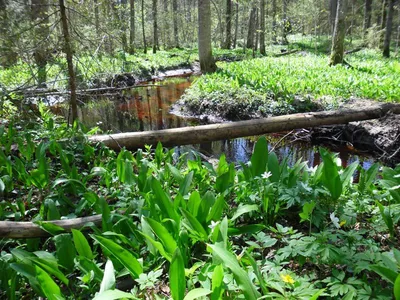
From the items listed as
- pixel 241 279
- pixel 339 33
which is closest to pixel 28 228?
pixel 241 279

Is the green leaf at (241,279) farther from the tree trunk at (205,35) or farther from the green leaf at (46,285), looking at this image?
the tree trunk at (205,35)

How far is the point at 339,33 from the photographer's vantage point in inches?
456

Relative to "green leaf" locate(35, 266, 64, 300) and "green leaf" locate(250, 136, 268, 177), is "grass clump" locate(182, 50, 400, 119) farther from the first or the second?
"green leaf" locate(35, 266, 64, 300)

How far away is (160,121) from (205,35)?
468cm

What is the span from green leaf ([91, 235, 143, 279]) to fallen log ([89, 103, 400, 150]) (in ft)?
A: 8.93

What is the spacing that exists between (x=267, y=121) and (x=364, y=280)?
13.1 ft

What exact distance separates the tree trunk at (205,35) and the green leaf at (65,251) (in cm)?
1063

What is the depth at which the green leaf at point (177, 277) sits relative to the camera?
4.76 feet

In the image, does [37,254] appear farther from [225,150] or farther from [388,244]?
[225,150]

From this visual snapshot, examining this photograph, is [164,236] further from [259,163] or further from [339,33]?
[339,33]

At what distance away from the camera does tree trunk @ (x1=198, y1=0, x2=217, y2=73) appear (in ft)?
36.1

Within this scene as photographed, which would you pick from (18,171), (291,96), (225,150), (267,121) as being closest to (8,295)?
(18,171)

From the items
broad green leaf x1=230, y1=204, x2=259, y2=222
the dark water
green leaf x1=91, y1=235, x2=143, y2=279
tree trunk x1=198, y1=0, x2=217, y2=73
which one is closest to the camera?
green leaf x1=91, y1=235, x2=143, y2=279

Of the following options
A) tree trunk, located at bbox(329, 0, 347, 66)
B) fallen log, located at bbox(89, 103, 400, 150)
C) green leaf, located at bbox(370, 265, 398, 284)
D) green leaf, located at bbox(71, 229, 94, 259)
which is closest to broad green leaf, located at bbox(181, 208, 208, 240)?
green leaf, located at bbox(71, 229, 94, 259)
